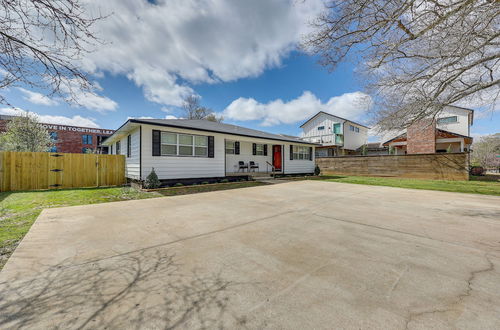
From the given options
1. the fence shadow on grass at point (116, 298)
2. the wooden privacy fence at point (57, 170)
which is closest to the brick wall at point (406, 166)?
the fence shadow on grass at point (116, 298)

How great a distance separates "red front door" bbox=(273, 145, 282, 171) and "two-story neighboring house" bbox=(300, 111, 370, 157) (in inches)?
472

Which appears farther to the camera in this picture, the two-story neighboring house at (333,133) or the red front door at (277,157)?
the two-story neighboring house at (333,133)

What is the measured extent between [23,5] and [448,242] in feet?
24.1

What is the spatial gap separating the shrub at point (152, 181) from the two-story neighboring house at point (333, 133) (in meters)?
21.4

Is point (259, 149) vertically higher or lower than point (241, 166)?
higher

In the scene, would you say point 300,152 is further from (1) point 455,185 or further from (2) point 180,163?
(2) point 180,163

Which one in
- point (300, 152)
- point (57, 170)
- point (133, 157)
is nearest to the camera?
point (57, 170)

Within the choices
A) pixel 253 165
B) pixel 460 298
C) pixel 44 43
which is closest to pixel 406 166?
pixel 253 165

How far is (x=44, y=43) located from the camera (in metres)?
3.05

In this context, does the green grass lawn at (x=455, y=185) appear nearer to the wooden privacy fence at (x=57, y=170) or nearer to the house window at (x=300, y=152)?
the house window at (x=300, y=152)

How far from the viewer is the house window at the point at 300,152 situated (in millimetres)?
15977

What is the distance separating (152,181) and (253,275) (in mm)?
7467

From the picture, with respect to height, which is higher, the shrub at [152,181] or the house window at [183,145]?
the house window at [183,145]

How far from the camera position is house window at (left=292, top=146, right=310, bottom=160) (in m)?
16.0
